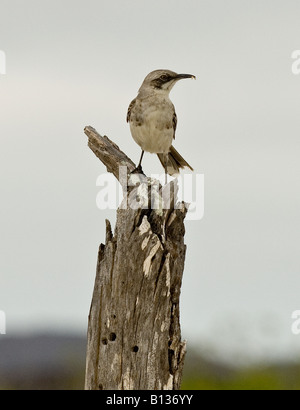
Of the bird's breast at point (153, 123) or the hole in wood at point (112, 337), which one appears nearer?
the hole in wood at point (112, 337)

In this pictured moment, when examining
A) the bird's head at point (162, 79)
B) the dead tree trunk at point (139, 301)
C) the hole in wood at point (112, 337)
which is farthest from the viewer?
the bird's head at point (162, 79)

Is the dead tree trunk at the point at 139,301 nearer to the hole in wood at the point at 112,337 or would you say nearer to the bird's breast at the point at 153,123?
the hole in wood at the point at 112,337

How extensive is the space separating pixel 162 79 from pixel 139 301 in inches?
180

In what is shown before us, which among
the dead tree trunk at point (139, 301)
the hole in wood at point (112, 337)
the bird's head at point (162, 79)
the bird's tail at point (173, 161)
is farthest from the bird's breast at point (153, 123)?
the hole in wood at point (112, 337)

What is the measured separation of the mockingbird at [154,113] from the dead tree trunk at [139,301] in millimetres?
3104

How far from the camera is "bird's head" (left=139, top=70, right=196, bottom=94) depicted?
14648 millimetres

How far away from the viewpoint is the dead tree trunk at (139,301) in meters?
11.0

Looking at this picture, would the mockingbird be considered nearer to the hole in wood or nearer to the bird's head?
the bird's head

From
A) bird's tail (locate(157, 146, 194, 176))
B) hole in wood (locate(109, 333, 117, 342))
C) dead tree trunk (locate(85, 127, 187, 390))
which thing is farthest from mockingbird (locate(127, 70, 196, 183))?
hole in wood (locate(109, 333, 117, 342))

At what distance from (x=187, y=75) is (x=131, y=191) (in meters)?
3.26

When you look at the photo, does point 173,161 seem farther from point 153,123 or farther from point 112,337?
point 112,337

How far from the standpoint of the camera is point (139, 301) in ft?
36.4

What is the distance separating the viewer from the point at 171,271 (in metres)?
11.3

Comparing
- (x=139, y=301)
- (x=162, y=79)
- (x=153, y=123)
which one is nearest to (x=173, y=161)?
(x=153, y=123)
